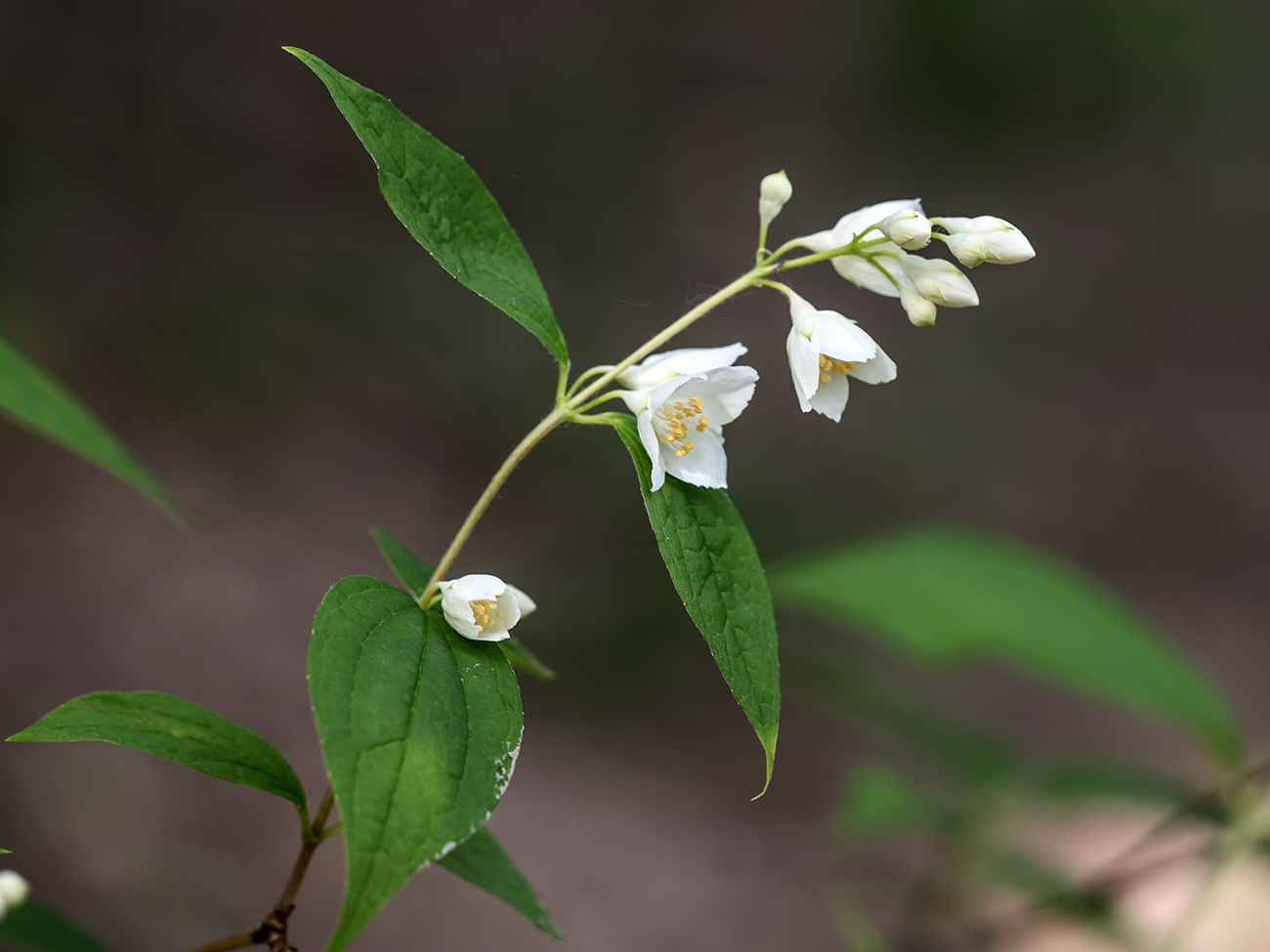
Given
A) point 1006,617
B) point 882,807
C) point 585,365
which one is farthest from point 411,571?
point 585,365

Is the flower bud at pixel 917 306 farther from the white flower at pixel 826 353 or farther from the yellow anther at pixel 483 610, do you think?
the yellow anther at pixel 483 610

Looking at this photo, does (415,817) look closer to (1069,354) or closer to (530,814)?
(530,814)

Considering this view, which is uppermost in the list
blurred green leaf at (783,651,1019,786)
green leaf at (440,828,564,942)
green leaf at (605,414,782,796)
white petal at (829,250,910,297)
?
white petal at (829,250,910,297)

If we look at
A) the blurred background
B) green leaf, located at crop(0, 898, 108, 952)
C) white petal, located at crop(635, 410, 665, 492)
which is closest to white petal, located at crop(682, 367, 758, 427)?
white petal, located at crop(635, 410, 665, 492)

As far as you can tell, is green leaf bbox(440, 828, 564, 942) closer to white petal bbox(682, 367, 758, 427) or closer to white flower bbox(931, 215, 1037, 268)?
white petal bbox(682, 367, 758, 427)

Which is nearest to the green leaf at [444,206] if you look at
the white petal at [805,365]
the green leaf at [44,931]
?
the white petal at [805,365]

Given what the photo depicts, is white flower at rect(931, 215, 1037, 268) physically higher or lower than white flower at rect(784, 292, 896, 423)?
higher

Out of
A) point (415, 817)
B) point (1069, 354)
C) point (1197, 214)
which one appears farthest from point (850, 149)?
point (415, 817)

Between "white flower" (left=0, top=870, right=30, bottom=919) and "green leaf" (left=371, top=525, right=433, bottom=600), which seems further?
"green leaf" (left=371, top=525, right=433, bottom=600)
